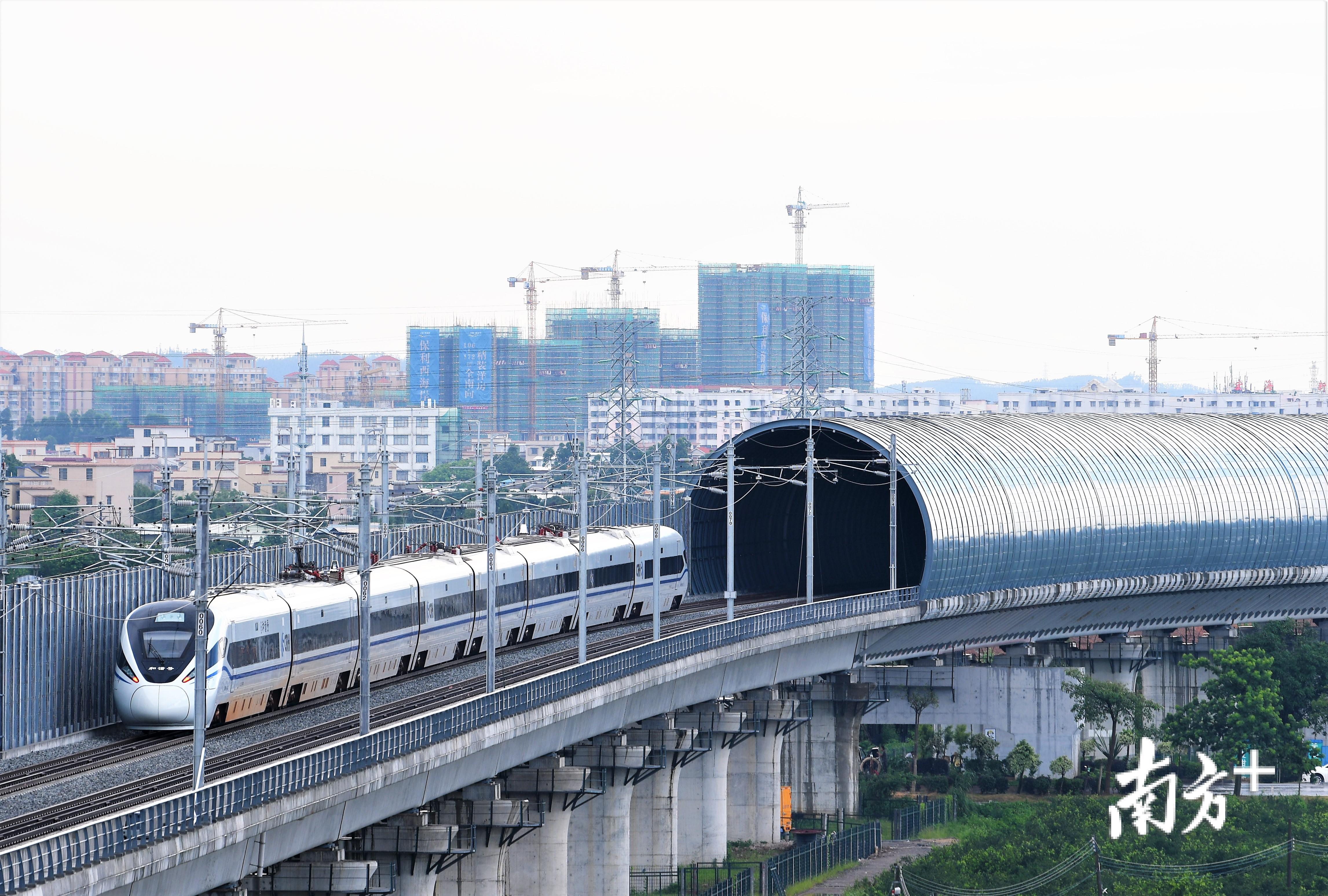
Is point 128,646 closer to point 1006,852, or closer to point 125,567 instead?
point 125,567

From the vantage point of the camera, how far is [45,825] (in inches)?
1606

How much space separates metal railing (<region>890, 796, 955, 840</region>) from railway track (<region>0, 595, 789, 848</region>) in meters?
22.4

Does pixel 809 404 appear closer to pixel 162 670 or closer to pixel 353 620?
pixel 353 620

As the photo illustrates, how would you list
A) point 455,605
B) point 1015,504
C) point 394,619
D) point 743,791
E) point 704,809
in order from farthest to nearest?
point 1015,504, point 743,791, point 704,809, point 455,605, point 394,619

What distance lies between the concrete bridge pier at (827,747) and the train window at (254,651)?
140 feet

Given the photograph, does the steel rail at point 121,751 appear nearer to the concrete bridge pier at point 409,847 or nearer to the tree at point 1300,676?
the concrete bridge pier at point 409,847

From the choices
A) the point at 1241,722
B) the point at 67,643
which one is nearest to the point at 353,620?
the point at 67,643

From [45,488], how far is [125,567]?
129 m

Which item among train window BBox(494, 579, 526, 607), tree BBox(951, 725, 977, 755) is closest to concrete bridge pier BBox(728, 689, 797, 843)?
tree BBox(951, 725, 977, 755)

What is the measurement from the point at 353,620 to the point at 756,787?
33483mm

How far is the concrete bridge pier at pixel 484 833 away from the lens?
59844 millimetres

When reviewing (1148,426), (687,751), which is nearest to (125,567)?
(687,751)

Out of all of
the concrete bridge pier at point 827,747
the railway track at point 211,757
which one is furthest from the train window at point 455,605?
the concrete bridge pier at point 827,747

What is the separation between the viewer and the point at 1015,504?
322 ft
